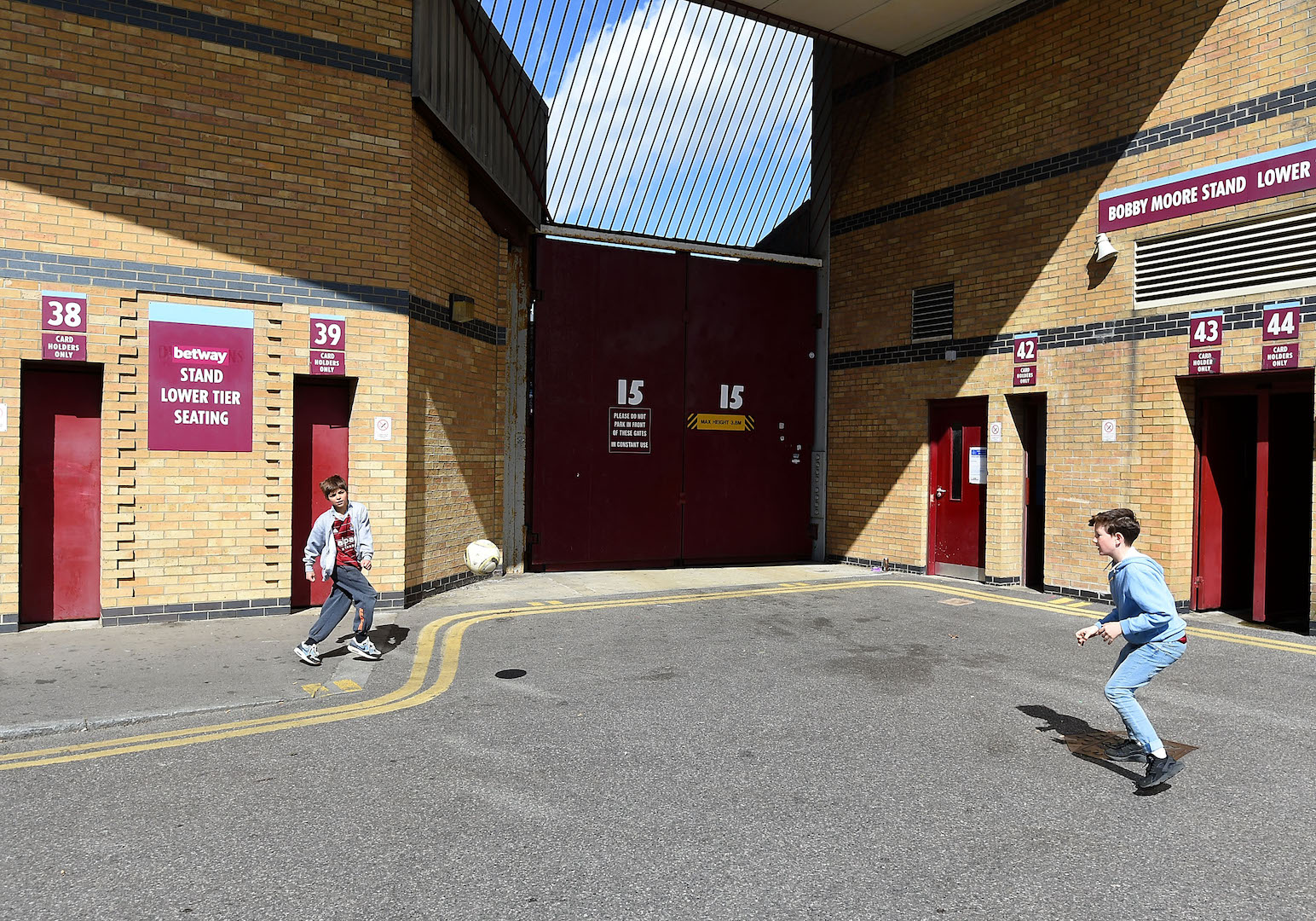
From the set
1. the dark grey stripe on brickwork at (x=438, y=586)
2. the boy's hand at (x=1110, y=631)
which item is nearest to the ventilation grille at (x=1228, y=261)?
the boy's hand at (x=1110, y=631)

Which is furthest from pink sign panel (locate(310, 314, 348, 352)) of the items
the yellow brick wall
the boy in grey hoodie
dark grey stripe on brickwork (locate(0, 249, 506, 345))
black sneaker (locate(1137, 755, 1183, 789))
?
black sneaker (locate(1137, 755, 1183, 789))

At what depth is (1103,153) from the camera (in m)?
10.4

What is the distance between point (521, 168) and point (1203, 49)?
27.4ft

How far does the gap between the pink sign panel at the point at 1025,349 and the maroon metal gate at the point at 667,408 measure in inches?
147

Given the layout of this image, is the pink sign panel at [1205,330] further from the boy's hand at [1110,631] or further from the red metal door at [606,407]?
the red metal door at [606,407]

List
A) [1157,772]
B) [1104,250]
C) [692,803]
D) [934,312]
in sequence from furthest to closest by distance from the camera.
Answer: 1. [934,312]
2. [1104,250]
3. [1157,772]
4. [692,803]

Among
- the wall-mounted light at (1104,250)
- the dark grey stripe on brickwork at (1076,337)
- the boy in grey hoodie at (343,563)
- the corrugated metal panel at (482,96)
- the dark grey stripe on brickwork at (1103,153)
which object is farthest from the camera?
the wall-mounted light at (1104,250)

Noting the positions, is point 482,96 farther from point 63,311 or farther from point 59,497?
point 59,497

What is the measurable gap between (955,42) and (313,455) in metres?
10.4

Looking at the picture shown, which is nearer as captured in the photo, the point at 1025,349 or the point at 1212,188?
the point at 1212,188

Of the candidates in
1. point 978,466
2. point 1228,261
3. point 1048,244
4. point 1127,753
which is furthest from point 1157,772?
point 1048,244

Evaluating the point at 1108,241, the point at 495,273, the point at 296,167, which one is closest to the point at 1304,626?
the point at 1108,241

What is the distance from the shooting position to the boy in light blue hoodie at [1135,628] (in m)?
4.71

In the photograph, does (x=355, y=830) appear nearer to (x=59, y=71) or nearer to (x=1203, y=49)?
(x=59, y=71)
